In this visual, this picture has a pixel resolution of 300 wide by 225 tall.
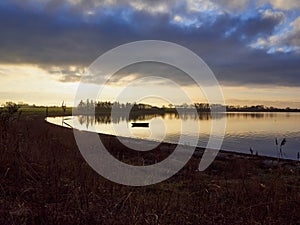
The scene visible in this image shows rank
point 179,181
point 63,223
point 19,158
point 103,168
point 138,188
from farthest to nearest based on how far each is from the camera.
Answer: point 179,181, point 103,168, point 138,188, point 19,158, point 63,223

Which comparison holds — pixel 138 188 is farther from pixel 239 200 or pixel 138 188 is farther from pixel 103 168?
pixel 239 200

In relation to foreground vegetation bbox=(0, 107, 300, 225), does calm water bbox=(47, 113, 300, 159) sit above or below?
below

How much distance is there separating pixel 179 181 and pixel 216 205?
4809mm

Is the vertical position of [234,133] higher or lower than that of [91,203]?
lower

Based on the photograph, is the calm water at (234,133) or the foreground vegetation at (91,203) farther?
the calm water at (234,133)

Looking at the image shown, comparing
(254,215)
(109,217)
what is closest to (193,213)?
(254,215)

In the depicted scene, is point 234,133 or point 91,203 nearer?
point 91,203

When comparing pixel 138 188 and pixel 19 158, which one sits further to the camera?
pixel 138 188

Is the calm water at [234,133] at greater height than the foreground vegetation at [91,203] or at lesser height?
lesser

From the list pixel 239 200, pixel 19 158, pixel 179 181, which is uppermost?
pixel 19 158

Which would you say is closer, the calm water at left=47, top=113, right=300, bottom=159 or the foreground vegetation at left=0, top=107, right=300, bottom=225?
the foreground vegetation at left=0, top=107, right=300, bottom=225

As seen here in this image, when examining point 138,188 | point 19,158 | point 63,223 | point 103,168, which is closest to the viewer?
point 63,223

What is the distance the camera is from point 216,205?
16.4 feet

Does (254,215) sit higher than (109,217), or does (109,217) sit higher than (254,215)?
(109,217)
